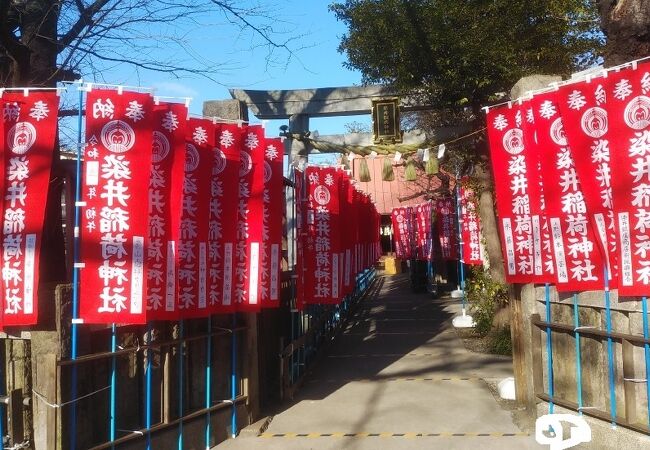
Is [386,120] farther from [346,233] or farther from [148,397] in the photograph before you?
[148,397]

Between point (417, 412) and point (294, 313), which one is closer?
point (417, 412)

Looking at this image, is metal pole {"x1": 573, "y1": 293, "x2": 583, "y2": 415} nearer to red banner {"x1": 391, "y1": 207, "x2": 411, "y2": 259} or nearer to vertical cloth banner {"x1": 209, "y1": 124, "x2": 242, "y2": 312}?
vertical cloth banner {"x1": 209, "y1": 124, "x2": 242, "y2": 312}

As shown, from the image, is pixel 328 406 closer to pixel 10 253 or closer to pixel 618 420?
pixel 618 420

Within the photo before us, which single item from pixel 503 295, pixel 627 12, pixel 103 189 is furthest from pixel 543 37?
pixel 103 189

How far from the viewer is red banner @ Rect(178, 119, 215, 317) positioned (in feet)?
19.0

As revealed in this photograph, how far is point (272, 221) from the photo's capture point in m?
6.99

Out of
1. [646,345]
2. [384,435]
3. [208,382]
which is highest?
[646,345]

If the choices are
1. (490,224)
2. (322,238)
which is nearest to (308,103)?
(490,224)

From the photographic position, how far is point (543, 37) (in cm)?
1134

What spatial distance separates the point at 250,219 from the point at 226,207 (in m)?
0.35

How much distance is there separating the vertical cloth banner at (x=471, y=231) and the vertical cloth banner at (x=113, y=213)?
9.96 meters

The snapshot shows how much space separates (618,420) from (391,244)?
33.3 m

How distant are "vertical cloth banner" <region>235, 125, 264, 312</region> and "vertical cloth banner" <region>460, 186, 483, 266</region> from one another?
815 cm

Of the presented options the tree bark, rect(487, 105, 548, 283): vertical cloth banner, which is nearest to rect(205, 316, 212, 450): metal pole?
rect(487, 105, 548, 283): vertical cloth banner
